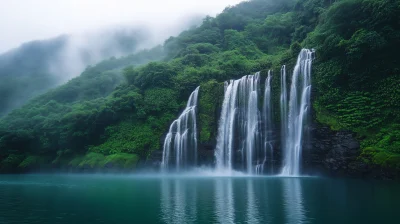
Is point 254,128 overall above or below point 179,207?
above

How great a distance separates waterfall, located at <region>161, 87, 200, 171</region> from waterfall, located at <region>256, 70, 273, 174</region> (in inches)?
299

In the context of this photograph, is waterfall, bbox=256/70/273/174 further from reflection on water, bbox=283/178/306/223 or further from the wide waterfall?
reflection on water, bbox=283/178/306/223

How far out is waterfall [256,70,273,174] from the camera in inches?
1112

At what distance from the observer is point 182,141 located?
3453 centimetres

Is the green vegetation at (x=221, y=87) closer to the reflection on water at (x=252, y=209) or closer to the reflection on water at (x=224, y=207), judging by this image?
the reflection on water at (x=252, y=209)

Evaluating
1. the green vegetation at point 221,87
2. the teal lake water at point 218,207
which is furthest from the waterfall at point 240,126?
the teal lake water at point 218,207

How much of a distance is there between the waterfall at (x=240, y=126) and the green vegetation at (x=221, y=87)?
139 cm

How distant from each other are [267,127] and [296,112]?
3.06 m

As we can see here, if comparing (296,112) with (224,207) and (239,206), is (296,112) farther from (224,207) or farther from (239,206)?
(224,207)

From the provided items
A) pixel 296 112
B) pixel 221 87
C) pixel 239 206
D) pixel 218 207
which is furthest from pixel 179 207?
pixel 221 87

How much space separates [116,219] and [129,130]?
3063 cm

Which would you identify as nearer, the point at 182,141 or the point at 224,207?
the point at 224,207

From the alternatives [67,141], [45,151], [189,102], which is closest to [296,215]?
[189,102]

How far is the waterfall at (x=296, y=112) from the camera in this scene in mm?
26241
